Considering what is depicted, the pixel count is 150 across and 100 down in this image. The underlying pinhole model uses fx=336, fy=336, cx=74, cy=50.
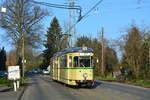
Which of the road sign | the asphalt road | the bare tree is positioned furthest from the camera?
the bare tree

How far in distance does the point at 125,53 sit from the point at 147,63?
298cm

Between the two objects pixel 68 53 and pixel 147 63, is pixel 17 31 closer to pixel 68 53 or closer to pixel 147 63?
pixel 147 63

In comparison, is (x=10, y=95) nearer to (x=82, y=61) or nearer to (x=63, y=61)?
(x=82, y=61)

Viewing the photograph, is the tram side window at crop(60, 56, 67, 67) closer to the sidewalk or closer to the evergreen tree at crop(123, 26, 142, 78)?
the sidewalk

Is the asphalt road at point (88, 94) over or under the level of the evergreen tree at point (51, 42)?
under

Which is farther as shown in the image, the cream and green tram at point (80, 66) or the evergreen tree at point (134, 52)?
the evergreen tree at point (134, 52)

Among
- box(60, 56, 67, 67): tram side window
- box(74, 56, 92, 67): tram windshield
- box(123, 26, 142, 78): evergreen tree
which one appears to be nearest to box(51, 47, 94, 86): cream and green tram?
box(74, 56, 92, 67): tram windshield

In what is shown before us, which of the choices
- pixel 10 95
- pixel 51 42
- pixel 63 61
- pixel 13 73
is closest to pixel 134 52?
pixel 63 61

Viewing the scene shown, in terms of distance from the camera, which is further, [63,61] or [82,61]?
[63,61]

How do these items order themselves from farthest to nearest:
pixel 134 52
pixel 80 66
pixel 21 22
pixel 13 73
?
pixel 21 22, pixel 134 52, pixel 13 73, pixel 80 66

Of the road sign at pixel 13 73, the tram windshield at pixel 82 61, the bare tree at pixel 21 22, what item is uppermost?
the bare tree at pixel 21 22

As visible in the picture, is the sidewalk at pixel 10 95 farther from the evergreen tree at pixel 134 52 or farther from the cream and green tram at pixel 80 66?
the evergreen tree at pixel 134 52

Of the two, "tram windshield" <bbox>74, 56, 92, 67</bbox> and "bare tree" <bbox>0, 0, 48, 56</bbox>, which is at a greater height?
"bare tree" <bbox>0, 0, 48, 56</bbox>

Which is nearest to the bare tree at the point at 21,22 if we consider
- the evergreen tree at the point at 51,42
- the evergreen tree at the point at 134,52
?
the evergreen tree at the point at 134,52
